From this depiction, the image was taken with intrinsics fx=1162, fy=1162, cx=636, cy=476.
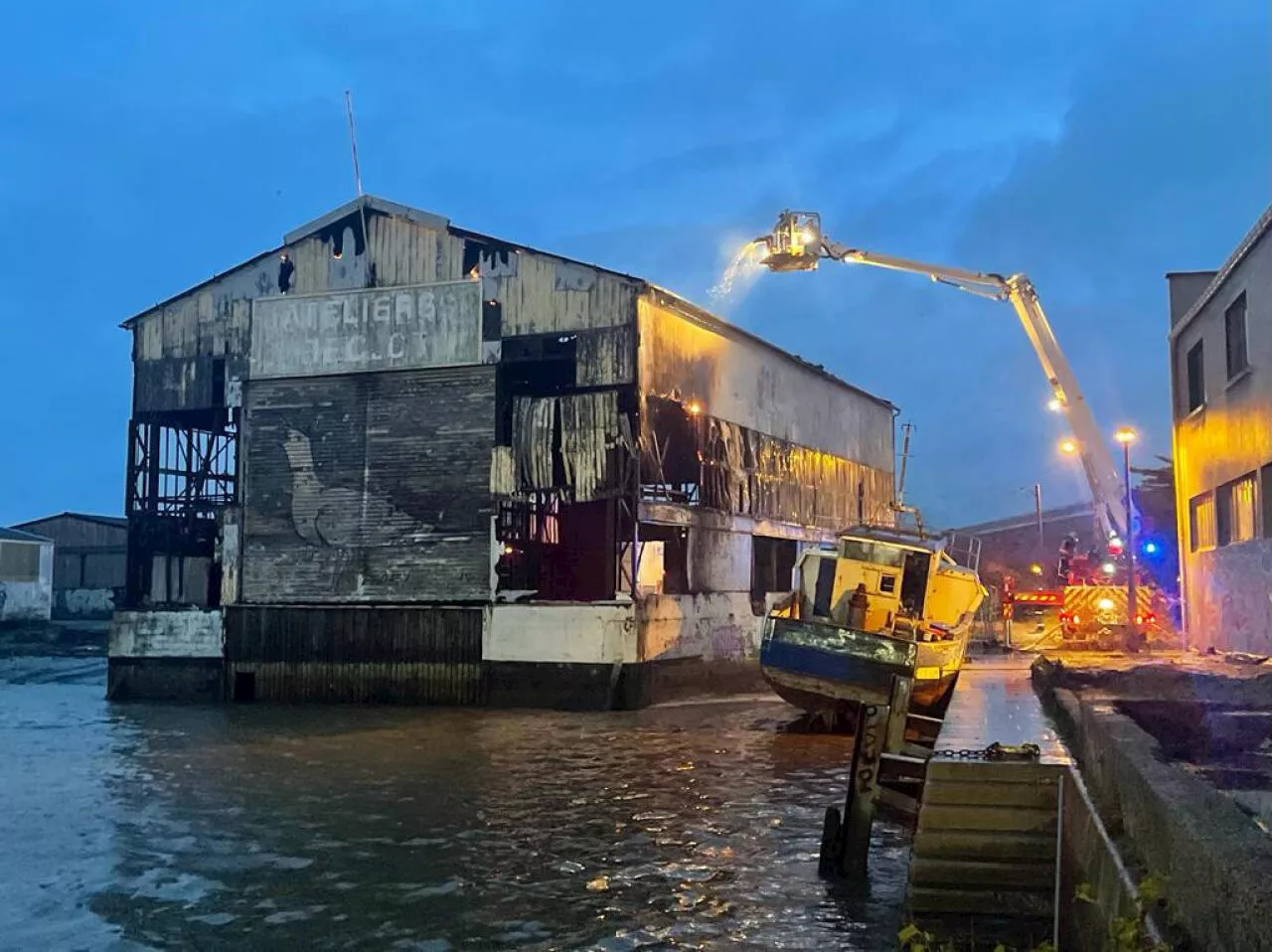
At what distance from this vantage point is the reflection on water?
9.38 metres

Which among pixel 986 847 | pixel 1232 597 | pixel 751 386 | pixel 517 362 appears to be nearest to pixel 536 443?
pixel 517 362

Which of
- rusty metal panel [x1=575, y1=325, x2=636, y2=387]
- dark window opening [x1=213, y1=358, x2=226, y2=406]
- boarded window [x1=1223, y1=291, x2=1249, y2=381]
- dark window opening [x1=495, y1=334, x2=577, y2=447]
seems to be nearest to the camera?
boarded window [x1=1223, y1=291, x2=1249, y2=381]

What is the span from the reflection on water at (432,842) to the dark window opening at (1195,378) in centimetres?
1113

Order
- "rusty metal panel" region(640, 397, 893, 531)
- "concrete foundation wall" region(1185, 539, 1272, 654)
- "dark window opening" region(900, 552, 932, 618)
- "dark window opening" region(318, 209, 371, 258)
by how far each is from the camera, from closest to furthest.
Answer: "concrete foundation wall" region(1185, 539, 1272, 654) → "dark window opening" region(900, 552, 932, 618) → "dark window opening" region(318, 209, 371, 258) → "rusty metal panel" region(640, 397, 893, 531)

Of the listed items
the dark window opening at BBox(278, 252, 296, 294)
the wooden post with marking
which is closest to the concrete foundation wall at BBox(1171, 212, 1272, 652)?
the wooden post with marking

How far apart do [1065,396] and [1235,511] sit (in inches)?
391

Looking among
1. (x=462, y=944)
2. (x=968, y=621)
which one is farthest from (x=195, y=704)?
(x=462, y=944)

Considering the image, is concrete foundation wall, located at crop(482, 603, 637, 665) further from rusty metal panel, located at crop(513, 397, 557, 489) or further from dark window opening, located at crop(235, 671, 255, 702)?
dark window opening, located at crop(235, 671, 255, 702)

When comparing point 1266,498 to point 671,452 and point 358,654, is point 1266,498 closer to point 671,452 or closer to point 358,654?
point 671,452

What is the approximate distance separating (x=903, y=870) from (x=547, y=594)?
19983mm

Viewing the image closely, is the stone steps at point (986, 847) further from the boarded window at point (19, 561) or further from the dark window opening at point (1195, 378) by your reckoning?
the boarded window at point (19, 561)

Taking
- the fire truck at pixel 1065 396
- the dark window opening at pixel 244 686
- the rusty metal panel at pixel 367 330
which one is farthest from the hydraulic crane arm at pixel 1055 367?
the dark window opening at pixel 244 686

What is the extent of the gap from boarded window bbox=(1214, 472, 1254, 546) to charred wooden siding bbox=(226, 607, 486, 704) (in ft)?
51.7

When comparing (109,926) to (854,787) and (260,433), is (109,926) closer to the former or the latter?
(854,787)
